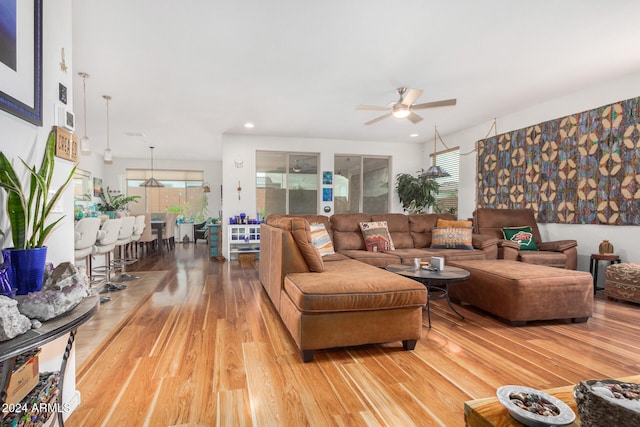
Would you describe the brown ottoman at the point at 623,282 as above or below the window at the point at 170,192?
below

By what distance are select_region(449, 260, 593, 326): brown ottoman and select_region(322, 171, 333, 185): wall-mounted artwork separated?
177 inches

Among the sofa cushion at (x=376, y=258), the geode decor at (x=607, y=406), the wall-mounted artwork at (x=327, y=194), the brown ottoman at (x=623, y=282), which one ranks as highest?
the wall-mounted artwork at (x=327, y=194)

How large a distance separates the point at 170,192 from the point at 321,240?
7841mm

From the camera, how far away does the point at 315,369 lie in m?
2.03

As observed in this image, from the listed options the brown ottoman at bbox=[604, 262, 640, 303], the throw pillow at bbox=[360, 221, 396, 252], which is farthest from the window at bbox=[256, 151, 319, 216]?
the brown ottoman at bbox=[604, 262, 640, 303]

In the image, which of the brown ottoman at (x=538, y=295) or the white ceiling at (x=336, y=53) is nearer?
the white ceiling at (x=336, y=53)

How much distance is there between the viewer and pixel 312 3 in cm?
245

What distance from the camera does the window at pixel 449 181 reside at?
6637 millimetres

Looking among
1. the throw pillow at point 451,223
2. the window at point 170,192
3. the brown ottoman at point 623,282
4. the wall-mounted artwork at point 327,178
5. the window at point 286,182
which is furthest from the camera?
the window at point 170,192

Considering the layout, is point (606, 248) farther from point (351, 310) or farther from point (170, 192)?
point (170, 192)

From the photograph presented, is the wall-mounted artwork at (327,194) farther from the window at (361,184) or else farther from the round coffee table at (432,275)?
the round coffee table at (432,275)

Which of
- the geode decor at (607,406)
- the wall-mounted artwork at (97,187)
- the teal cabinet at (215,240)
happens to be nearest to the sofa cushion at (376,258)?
the geode decor at (607,406)

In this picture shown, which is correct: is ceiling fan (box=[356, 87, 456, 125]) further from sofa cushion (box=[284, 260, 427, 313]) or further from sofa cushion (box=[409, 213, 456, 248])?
sofa cushion (box=[284, 260, 427, 313])

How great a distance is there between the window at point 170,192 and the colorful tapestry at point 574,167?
27.3 feet
